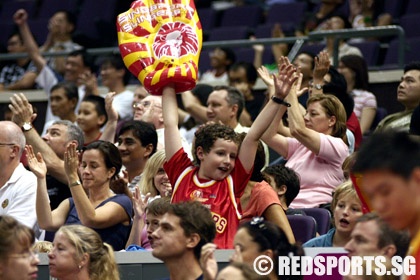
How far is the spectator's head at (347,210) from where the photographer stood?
5871 millimetres

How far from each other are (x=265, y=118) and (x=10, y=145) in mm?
1969

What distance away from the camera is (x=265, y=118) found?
19.5 ft

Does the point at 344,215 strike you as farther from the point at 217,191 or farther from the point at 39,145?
the point at 39,145

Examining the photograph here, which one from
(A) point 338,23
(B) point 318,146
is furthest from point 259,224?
(A) point 338,23

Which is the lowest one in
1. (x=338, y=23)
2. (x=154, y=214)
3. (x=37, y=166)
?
(x=154, y=214)

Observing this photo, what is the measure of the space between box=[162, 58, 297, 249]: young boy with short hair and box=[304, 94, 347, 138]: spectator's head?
126 cm

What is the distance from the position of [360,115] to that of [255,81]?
1323mm

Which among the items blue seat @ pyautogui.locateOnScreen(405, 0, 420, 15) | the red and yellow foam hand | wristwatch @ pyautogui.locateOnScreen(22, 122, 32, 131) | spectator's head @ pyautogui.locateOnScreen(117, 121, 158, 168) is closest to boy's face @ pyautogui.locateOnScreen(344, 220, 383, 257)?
the red and yellow foam hand

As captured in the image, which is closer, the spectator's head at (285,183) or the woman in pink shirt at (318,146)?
the spectator's head at (285,183)

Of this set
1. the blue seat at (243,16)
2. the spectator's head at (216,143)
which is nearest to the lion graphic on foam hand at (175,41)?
the spectator's head at (216,143)

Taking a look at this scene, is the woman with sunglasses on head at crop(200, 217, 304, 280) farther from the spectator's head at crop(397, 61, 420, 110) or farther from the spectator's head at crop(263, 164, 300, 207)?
the spectator's head at crop(397, 61, 420, 110)

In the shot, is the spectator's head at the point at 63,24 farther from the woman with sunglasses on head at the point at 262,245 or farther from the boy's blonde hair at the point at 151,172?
the woman with sunglasses on head at the point at 262,245

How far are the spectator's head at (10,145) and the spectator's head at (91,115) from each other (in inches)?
74.6

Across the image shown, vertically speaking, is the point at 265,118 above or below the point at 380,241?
above
